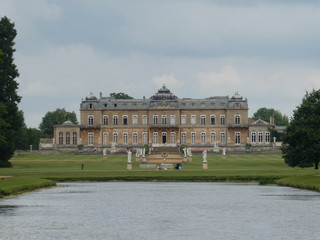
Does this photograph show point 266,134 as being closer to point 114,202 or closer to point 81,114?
point 81,114

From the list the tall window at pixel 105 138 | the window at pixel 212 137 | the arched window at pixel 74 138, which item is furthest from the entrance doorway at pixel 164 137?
the arched window at pixel 74 138

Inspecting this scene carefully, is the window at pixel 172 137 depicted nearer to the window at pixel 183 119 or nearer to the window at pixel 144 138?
the window at pixel 183 119

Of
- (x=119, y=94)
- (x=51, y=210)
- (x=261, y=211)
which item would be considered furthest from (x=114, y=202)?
(x=119, y=94)

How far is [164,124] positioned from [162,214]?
348 ft

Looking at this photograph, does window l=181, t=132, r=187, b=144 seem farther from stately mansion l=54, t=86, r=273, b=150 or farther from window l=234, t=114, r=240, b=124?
window l=234, t=114, r=240, b=124

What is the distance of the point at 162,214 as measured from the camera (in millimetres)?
39000

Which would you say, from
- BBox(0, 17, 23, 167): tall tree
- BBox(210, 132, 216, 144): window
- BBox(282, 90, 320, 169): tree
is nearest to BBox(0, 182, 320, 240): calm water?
BBox(282, 90, 320, 169): tree

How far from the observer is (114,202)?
45.7 metres

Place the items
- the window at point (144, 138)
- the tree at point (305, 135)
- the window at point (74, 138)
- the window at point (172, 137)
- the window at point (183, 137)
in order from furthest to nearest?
the window at point (144, 138), the window at point (172, 137), the window at point (183, 137), the window at point (74, 138), the tree at point (305, 135)

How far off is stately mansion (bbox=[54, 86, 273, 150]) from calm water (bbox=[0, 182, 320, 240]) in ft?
290

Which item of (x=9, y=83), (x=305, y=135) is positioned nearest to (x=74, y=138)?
(x=9, y=83)

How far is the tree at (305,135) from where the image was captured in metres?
74.3

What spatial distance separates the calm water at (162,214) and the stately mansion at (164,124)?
88409mm

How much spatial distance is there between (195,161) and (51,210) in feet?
204
